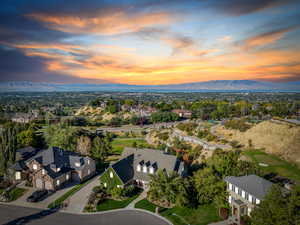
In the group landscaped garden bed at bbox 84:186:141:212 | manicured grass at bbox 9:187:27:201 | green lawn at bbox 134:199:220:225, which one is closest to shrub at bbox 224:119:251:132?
green lawn at bbox 134:199:220:225

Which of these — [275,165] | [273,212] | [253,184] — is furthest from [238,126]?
[273,212]

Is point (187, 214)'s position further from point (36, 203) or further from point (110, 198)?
point (36, 203)

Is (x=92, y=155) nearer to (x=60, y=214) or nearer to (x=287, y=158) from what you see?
(x=60, y=214)

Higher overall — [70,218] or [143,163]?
[143,163]

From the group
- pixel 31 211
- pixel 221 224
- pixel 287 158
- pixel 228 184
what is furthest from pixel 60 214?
pixel 287 158

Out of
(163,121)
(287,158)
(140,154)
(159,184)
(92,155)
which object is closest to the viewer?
(159,184)

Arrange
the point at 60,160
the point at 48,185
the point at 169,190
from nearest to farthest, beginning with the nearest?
the point at 169,190 < the point at 48,185 < the point at 60,160
